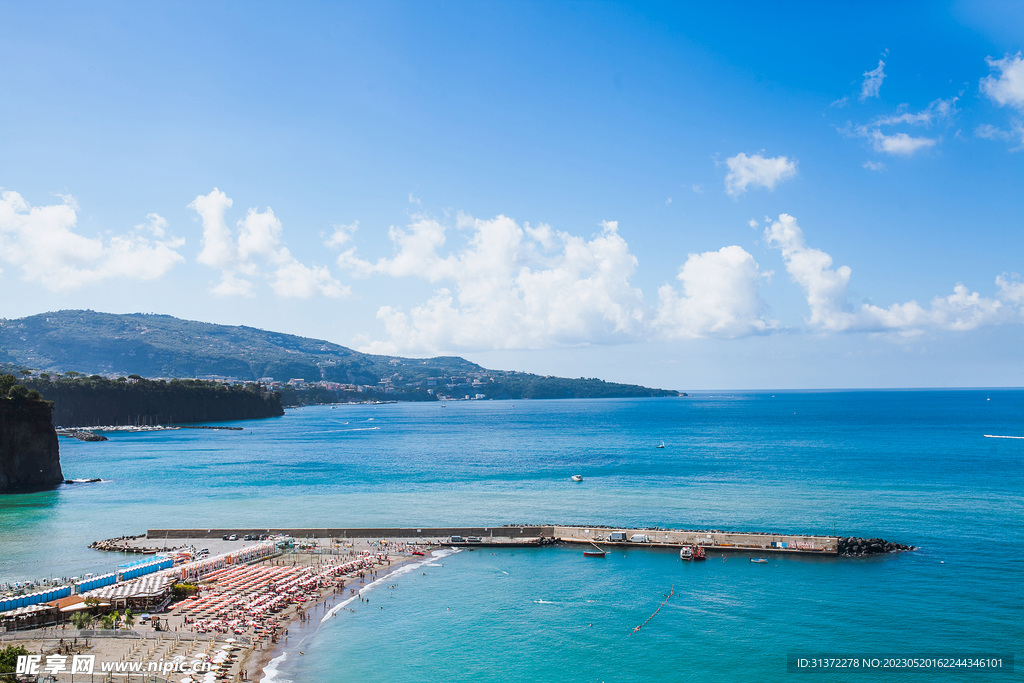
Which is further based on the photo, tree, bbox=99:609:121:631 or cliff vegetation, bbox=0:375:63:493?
cliff vegetation, bbox=0:375:63:493

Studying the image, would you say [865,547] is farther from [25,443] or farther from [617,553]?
[25,443]

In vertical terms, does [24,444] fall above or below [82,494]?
above

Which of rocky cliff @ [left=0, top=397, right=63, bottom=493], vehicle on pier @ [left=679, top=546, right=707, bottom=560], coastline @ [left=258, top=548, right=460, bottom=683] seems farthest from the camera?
rocky cliff @ [left=0, top=397, right=63, bottom=493]

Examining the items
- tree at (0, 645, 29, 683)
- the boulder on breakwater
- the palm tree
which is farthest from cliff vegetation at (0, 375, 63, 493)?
the boulder on breakwater

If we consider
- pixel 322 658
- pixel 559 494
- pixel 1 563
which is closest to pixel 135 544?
pixel 1 563

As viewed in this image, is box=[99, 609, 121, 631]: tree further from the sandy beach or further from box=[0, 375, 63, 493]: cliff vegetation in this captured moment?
box=[0, 375, 63, 493]: cliff vegetation

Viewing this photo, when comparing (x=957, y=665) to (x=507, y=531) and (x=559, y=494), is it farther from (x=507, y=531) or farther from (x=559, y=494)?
(x=559, y=494)
